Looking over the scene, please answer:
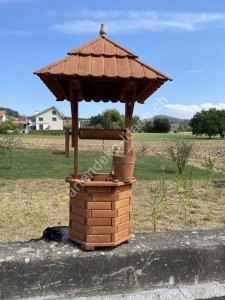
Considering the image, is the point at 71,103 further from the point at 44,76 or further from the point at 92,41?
the point at 92,41

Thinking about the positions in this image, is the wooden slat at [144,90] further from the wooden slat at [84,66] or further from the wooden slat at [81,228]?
the wooden slat at [81,228]

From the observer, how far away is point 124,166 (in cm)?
267

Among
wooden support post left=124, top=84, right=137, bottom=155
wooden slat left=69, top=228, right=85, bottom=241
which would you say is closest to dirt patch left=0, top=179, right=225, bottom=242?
wooden slat left=69, top=228, right=85, bottom=241

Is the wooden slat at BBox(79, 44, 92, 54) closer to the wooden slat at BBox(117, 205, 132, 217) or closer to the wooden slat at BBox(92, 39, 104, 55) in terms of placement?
the wooden slat at BBox(92, 39, 104, 55)

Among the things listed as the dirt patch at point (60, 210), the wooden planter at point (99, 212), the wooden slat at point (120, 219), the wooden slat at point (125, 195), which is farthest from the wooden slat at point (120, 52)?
the dirt patch at point (60, 210)

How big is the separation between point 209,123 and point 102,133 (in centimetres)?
7039

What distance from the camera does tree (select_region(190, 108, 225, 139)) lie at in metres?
67.0

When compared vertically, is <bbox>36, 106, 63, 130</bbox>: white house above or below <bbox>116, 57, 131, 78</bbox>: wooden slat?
above

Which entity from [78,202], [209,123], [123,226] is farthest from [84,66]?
[209,123]

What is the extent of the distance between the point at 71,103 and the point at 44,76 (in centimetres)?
43

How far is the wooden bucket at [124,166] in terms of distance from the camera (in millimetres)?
2660

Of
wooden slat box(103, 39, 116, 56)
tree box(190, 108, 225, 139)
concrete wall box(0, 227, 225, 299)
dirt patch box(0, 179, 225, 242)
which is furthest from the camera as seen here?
tree box(190, 108, 225, 139)

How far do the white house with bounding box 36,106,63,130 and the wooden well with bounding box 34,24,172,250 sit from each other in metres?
56.5

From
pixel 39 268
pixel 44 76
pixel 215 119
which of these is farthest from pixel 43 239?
pixel 215 119
